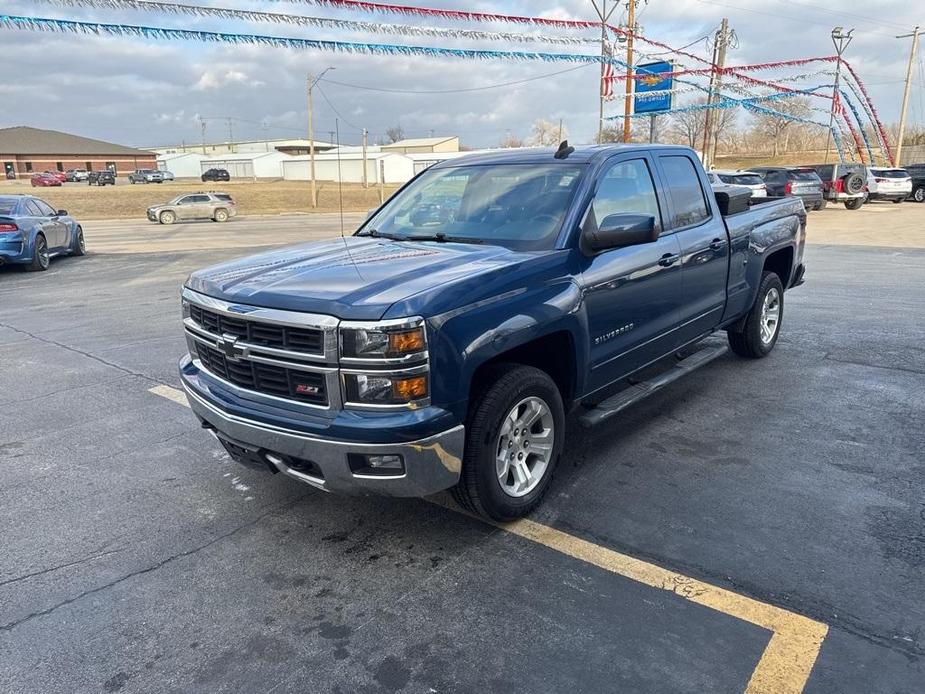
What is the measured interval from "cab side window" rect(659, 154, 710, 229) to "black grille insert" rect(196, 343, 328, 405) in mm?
2970

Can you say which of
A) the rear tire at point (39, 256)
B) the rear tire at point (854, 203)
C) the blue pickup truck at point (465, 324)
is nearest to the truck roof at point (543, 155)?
the blue pickup truck at point (465, 324)

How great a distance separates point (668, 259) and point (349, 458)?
2.71 metres

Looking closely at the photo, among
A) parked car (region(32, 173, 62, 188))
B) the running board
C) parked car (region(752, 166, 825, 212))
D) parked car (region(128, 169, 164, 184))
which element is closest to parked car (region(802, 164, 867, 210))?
parked car (region(752, 166, 825, 212))

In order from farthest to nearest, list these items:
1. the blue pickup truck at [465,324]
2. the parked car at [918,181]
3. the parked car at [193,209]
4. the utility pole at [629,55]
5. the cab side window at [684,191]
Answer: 1. the parked car at [918,181]
2. the parked car at [193,209]
3. the utility pole at [629,55]
4. the cab side window at [684,191]
5. the blue pickup truck at [465,324]

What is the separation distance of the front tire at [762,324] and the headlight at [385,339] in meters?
4.36

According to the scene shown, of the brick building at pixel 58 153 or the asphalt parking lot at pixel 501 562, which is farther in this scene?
the brick building at pixel 58 153

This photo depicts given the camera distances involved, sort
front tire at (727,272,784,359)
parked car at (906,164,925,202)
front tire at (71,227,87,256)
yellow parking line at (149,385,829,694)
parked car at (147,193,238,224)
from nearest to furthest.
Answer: yellow parking line at (149,385,829,694)
front tire at (727,272,784,359)
front tire at (71,227,87,256)
parked car at (147,193,238,224)
parked car at (906,164,925,202)

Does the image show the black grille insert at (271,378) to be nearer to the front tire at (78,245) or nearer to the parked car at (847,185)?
the front tire at (78,245)

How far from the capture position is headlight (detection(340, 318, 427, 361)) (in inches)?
117

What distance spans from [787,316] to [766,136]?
293 ft

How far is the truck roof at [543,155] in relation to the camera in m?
4.42

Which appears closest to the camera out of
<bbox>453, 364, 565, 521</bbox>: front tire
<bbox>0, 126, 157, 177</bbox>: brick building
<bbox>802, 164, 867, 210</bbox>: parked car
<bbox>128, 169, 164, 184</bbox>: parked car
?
<bbox>453, 364, 565, 521</bbox>: front tire

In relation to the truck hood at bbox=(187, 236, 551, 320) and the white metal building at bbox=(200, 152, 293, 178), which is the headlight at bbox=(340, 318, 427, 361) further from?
the white metal building at bbox=(200, 152, 293, 178)

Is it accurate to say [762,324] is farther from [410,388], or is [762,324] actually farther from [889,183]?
[889,183]
